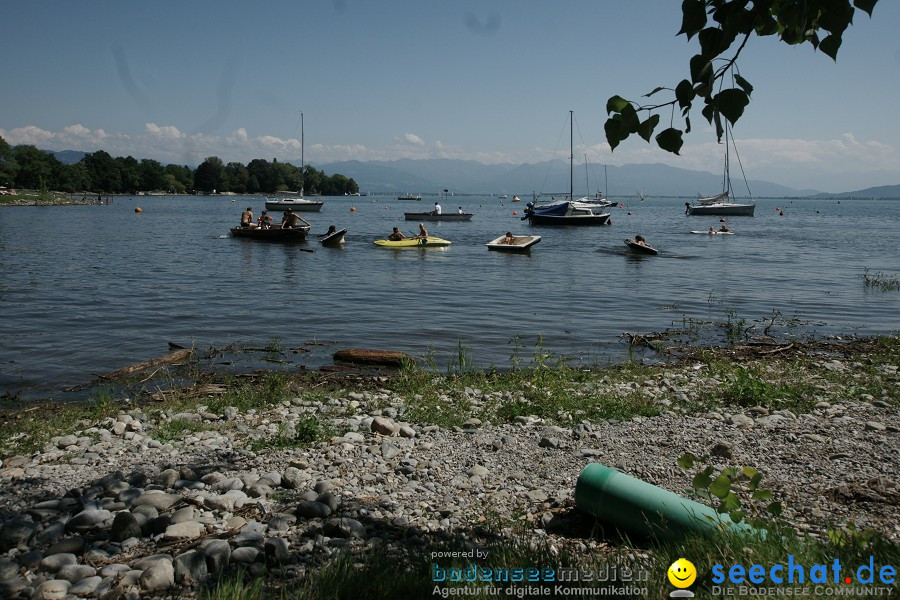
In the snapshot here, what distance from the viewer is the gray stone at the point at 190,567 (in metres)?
4.15

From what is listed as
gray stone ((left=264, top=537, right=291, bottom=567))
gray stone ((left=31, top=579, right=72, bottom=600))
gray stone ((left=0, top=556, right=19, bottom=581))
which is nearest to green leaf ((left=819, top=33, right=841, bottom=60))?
gray stone ((left=264, top=537, right=291, bottom=567))

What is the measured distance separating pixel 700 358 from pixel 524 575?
9477 mm

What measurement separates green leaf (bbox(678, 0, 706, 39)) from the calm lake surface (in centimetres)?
950

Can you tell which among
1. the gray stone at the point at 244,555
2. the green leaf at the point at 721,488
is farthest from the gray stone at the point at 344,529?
the green leaf at the point at 721,488

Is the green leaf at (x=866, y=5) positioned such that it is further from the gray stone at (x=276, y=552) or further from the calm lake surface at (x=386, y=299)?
the calm lake surface at (x=386, y=299)

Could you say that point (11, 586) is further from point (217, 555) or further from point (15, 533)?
point (217, 555)

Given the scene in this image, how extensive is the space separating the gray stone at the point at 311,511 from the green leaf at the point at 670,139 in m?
3.68

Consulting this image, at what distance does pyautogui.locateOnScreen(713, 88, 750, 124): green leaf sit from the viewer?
2.77m

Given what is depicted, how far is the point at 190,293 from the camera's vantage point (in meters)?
21.1

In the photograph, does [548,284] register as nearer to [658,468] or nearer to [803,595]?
[658,468]

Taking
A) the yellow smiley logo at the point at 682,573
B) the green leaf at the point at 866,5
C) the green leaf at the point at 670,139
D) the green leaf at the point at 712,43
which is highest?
the green leaf at the point at 866,5

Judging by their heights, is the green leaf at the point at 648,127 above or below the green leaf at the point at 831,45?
below

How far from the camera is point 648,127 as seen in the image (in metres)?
2.96

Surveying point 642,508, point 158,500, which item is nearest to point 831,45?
point 642,508
